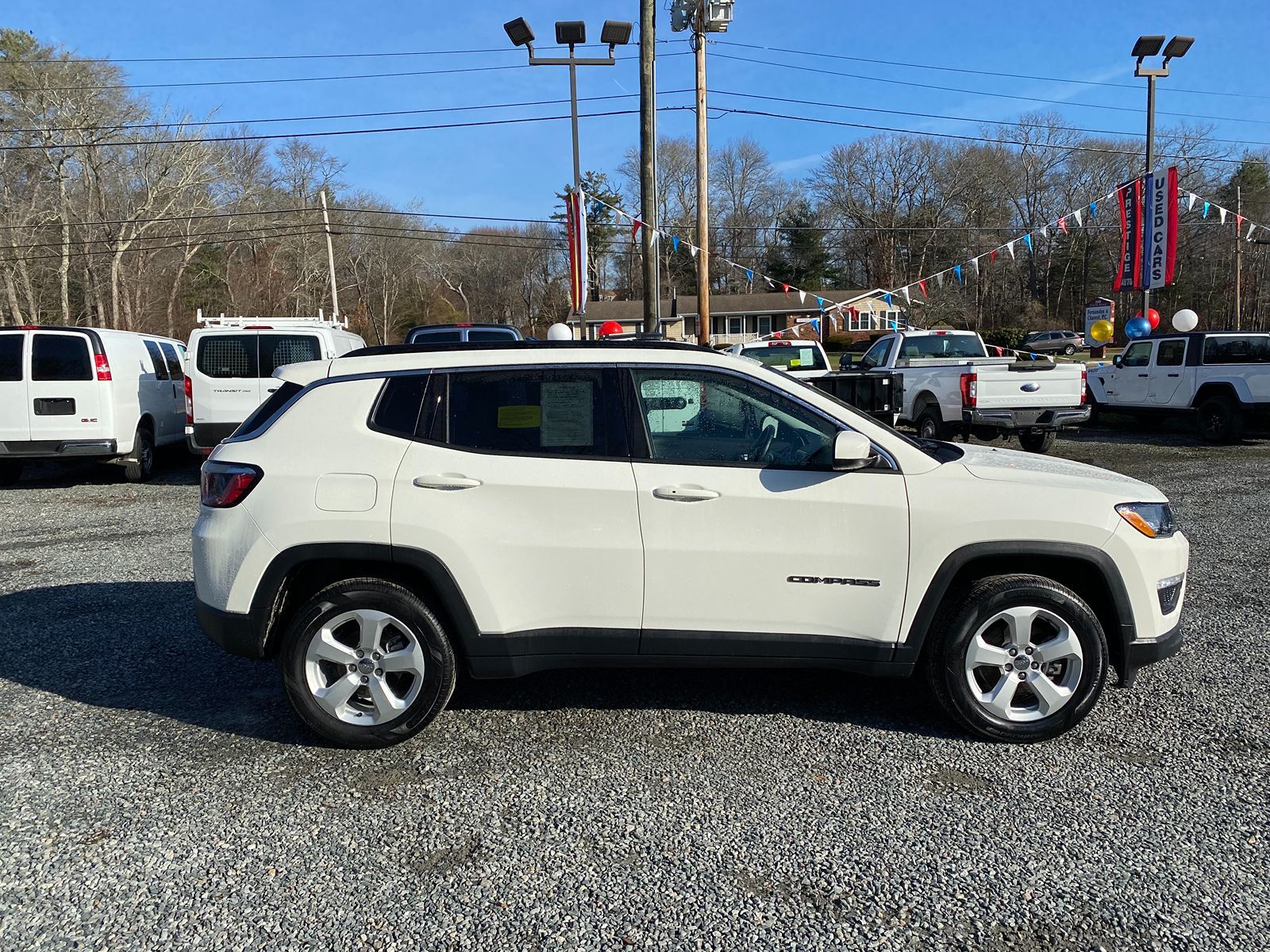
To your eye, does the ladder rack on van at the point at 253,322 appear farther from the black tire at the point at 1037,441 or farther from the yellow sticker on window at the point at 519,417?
the black tire at the point at 1037,441

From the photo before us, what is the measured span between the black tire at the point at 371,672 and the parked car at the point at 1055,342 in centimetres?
5138

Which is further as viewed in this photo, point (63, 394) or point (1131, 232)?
point (1131, 232)

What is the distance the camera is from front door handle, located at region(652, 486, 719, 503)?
3.72m

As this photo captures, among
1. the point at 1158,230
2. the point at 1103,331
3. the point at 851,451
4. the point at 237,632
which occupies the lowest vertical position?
the point at 237,632

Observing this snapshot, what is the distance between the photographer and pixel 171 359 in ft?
45.1

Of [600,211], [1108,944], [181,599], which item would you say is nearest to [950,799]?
[1108,944]

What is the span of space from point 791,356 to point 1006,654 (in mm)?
11910

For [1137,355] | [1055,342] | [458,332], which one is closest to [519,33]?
[458,332]

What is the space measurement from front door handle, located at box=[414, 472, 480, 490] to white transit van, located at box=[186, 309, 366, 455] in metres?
7.94

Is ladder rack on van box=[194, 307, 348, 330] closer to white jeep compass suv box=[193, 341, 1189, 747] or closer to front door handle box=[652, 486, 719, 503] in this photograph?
white jeep compass suv box=[193, 341, 1189, 747]

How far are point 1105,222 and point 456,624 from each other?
228 feet

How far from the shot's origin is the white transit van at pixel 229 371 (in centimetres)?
1101

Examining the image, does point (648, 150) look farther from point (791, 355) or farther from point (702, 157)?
point (791, 355)

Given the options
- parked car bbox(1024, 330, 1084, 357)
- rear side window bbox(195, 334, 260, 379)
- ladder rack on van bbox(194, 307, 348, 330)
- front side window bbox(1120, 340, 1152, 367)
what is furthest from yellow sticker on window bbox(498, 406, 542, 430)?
parked car bbox(1024, 330, 1084, 357)
